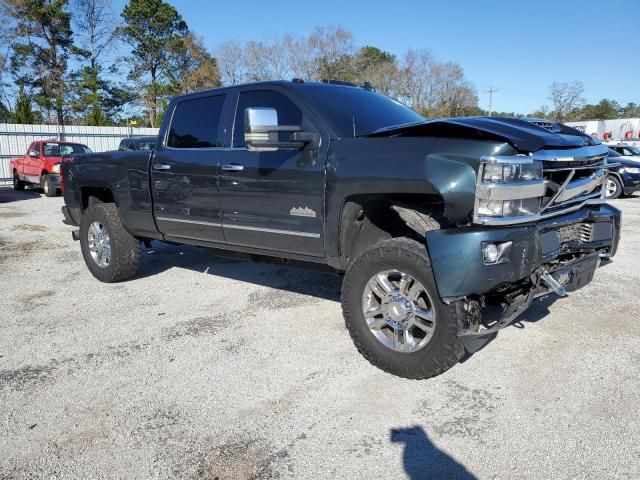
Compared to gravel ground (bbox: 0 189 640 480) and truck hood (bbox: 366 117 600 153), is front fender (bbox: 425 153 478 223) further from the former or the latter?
gravel ground (bbox: 0 189 640 480)

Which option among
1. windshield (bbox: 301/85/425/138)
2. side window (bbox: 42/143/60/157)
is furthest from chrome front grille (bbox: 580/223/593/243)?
side window (bbox: 42/143/60/157)

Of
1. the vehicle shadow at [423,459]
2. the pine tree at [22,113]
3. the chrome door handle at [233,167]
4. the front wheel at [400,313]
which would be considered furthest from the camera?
the pine tree at [22,113]

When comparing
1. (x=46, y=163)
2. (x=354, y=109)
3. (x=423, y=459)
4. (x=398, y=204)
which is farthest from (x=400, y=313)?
(x=46, y=163)

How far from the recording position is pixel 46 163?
52.6 ft

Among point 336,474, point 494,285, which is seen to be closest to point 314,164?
point 494,285

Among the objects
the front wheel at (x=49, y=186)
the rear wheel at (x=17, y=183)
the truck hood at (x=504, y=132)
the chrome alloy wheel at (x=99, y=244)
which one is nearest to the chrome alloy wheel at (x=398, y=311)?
the truck hood at (x=504, y=132)

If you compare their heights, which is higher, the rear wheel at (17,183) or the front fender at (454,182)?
the front fender at (454,182)

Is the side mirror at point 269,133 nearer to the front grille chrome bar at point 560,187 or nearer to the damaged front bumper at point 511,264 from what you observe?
the damaged front bumper at point 511,264

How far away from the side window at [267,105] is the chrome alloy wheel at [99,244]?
2.34 metres

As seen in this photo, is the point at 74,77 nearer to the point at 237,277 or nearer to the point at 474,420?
the point at 237,277

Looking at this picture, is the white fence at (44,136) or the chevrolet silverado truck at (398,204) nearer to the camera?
the chevrolet silverado truck at (398,204)

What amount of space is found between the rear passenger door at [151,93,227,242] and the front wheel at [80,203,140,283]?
753 millimetres

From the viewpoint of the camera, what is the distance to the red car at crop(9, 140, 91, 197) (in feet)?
52.0

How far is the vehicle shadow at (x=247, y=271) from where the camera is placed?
5488 mm
